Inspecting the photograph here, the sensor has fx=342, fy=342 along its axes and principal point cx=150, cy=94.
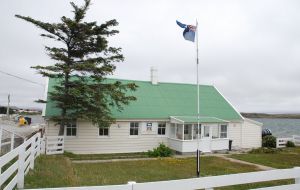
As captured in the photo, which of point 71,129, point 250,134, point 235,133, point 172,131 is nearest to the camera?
point 71,129

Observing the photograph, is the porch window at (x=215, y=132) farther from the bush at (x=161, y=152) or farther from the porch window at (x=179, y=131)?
the bush at (x=161, y=152)

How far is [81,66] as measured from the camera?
21203mm

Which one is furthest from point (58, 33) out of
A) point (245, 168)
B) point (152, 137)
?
point (245, 168)

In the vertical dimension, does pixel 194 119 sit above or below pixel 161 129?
above

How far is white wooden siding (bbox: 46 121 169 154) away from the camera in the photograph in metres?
23.9

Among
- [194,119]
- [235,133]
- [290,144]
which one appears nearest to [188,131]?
[194,119]

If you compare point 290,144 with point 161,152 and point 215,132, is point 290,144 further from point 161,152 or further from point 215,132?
point 161,152

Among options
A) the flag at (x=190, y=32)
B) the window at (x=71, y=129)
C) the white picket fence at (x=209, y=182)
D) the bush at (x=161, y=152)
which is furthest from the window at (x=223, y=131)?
the white picket fence at (x=209, y=182)

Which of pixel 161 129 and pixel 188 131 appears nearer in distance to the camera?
pixel 188 131

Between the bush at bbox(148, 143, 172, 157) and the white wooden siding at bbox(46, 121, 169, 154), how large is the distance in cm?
152

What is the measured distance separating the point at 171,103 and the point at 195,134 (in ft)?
13.4

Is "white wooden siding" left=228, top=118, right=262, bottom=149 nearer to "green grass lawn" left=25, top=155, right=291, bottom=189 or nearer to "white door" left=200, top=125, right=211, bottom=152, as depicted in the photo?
"white door" left=200, top=125, right=211, bottom=152

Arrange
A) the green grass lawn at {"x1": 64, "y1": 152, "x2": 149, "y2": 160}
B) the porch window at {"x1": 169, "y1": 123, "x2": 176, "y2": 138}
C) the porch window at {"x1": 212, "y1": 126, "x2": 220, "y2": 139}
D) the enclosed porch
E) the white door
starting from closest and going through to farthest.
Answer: the green grass lawn at {"x1": 64, "y1": 152, "x2": 149, "y2": 160} → the enclosed porch → the white door → the porch window at {"x1": 169, "y1": 123, "x2": 176, "y2": 138} → the porch window at {"x1": 212, "y1": 126, "x2": 220, "y2": 139}

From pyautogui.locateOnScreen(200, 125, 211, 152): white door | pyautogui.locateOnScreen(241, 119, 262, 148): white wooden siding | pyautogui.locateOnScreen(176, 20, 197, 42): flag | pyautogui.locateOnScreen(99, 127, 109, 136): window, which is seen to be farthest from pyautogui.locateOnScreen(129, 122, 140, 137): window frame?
pyautogui.locateOnScreen(176, 20, 197, 42): flag
